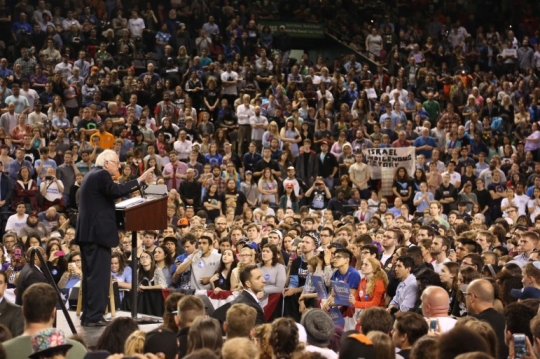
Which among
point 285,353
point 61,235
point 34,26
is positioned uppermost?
point 34,26

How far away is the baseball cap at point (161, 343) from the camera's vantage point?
674cm

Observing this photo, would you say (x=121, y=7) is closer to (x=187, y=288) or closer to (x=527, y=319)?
(x=187, y=288)

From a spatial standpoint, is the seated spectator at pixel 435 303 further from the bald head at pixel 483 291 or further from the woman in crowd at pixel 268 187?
the woman in crowd at pixel 268 187

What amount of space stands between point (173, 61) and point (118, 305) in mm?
13548

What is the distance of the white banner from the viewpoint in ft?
71.4

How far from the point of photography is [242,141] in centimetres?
2256

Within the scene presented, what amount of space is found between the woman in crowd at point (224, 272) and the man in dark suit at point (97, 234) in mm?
3548

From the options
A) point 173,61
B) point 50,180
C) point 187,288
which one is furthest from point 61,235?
point 173,61

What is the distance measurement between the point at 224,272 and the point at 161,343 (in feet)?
20.5

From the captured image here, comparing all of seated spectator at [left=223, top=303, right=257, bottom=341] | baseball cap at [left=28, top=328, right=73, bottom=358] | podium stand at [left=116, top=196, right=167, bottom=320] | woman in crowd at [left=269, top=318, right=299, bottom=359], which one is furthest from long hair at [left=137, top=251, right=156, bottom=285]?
baseball cap at [left=28, top=328, right=73, bottom=358]

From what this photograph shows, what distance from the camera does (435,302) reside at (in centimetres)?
797

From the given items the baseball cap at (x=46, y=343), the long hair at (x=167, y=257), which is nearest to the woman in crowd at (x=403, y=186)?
the long hair at (x=167, y=257)

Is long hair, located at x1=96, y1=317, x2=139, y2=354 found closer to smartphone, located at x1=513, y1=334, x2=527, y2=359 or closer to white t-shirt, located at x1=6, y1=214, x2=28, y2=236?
smartphone, located at x1=513, y1=334, x2=527, y2=359

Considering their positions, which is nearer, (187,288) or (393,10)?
(187,288)
